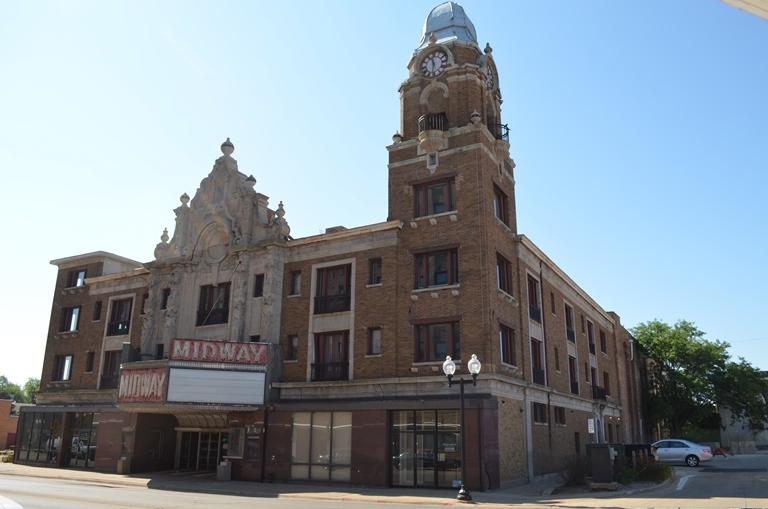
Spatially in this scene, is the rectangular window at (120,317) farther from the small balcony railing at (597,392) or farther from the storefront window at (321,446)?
the small balcony railing at (597,392)

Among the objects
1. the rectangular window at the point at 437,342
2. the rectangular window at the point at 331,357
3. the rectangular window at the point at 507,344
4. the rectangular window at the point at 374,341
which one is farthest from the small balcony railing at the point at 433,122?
the rectangular window at the point at 331,357

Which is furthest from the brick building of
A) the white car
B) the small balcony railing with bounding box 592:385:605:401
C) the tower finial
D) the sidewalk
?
the white car

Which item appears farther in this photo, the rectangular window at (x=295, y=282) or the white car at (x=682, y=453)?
the white car at (x=682, y=453)

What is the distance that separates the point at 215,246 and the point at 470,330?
16619 mm

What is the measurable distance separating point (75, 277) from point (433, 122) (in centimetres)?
2921

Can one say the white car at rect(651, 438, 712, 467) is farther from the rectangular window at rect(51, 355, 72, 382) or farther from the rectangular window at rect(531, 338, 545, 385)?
the rectangular window at rect(51, 355, 72, 382)

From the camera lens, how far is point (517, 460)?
27.8m

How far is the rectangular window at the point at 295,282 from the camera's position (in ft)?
108

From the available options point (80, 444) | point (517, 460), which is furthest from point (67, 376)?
point (517, 460)

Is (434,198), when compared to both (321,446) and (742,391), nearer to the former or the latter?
(321,446)

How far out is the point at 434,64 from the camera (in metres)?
33.2

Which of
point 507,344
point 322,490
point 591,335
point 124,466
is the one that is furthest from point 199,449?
point 591,335

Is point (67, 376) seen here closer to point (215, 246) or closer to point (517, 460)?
point (215, 246)

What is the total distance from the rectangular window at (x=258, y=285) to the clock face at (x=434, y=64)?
14.0 metres
